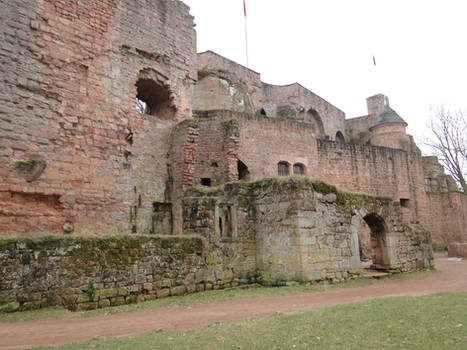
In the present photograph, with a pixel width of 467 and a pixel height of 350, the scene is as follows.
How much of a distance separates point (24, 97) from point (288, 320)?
906 centimetres

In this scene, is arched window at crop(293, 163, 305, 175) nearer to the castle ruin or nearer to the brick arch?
the castle ruin

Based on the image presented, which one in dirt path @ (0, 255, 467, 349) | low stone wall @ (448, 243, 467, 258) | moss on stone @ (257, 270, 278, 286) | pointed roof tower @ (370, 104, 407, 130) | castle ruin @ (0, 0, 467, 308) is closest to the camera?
dirt path @ (0, 255, 467, 349)

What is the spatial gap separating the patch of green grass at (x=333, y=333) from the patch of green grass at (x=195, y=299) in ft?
6.46

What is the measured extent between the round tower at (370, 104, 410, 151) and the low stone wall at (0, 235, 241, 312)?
23821 millimetres

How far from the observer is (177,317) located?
6949mm

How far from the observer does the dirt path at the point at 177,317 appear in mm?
5582

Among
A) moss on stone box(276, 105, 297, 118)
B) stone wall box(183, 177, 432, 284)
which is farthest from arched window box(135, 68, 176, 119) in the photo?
moss on stone box(276, 105, 297, 118)

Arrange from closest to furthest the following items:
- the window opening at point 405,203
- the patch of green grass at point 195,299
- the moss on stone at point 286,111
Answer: the patch of green grass at point 195,299 → the window opening at point 405,203 → the moss on stone at point 286,111

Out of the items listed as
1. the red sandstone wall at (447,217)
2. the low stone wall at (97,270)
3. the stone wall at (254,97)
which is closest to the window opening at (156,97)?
the stone wall at (254,97)

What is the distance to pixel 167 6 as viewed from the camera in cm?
1530

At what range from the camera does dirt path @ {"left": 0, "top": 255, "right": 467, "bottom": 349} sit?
5582 millimetres

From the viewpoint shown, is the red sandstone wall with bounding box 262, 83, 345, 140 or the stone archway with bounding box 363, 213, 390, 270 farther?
the red sandstone wall with bounding box 262, 83, 345, 140

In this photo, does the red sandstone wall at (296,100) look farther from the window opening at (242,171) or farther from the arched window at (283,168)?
the window opening at (242,171)

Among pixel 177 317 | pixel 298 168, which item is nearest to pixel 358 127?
pixel 298 168
